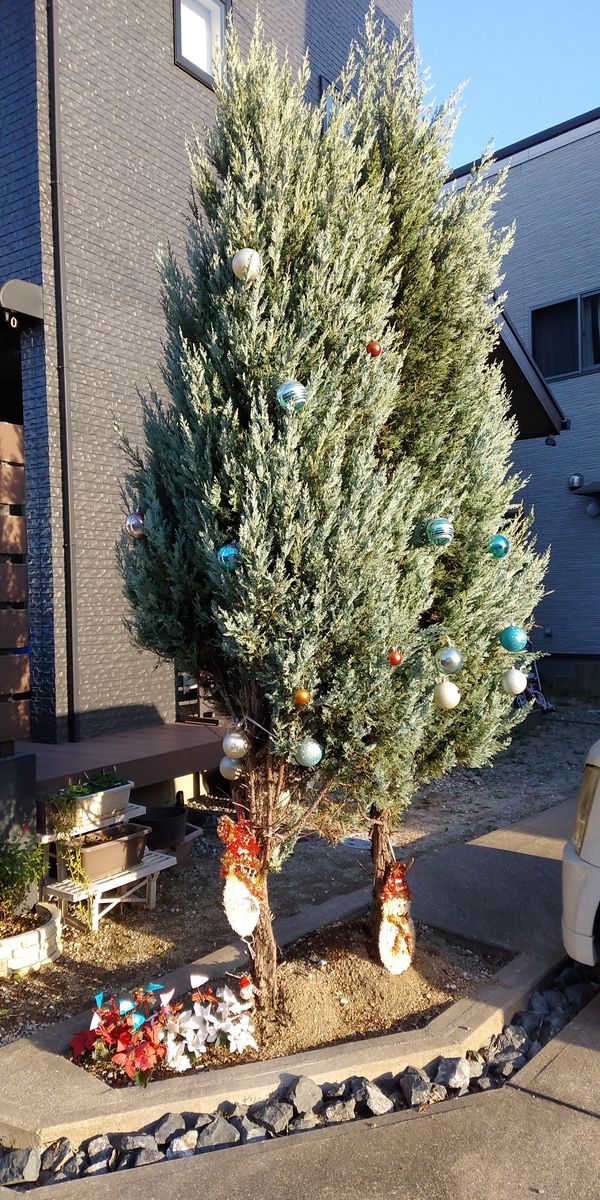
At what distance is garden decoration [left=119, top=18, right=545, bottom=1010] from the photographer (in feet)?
10.6

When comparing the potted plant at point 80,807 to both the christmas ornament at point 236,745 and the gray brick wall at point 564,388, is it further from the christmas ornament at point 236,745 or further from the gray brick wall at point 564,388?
the gray brick wall at point 564,388

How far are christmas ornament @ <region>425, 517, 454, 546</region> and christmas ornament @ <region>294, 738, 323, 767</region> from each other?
989 mm

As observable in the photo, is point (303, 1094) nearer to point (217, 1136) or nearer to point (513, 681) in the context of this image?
point (217, 1136)

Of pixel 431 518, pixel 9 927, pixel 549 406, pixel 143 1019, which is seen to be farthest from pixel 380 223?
pixel 549 406

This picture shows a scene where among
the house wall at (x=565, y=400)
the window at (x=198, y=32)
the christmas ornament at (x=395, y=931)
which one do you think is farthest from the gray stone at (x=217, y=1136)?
the house wall at (x=565, y=400)

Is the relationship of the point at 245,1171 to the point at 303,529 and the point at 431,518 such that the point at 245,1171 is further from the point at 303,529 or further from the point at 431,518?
the point at 431,518

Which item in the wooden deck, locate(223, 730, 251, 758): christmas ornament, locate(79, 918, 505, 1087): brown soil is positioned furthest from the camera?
A: the wooden deck

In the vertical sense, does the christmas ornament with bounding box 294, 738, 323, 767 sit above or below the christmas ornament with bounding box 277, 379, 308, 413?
below

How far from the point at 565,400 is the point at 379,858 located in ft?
41.7

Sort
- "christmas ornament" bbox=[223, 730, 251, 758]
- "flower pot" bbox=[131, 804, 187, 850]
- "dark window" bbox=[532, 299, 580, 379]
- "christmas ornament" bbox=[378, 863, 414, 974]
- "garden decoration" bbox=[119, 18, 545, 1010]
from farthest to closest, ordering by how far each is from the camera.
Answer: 1. "dark window" bbox=[532, 299, 580, 379]
2. "flower pot" bbox=[131, 804, 187, 850]
3. "christmas ornament" bbox=[378, 863, 414, 974]
4. "christmas ornament" bbox=[223, 730, 251, 758]
5. "garden decoration" bbox=[119, 18, 545, 1010]

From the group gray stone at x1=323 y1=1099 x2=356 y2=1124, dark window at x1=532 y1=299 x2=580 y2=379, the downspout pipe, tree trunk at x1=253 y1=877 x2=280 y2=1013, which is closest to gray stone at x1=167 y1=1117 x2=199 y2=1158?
gray stone at x1=323 y1=1099 x2=356 y2=1124

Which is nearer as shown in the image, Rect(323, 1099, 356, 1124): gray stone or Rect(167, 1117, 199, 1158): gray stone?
Rect(167, 1117, 199, 1158): gray stone

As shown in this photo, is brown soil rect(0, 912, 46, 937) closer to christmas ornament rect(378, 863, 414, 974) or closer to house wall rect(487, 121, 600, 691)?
christmas ornament rect(378, 863, 414, 974)

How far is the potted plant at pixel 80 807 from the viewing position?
5004 millimetres
